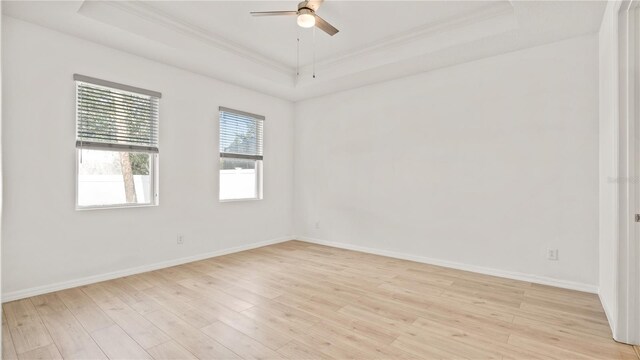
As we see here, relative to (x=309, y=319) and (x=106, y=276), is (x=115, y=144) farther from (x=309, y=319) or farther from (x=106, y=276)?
(x=309, y=319)

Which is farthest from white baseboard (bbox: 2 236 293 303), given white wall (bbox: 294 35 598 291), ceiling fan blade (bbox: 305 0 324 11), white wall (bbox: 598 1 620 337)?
white wall (bbox: 598 1 620 337)

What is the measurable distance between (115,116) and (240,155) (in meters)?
1.83

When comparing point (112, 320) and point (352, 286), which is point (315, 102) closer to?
point (352, 286)

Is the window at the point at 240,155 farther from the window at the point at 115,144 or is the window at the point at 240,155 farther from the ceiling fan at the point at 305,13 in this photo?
the ceiling fan at the point at 305,13

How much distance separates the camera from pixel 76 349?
2326mm

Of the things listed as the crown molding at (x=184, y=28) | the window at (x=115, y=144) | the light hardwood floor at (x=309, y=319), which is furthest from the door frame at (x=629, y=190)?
the window at (x=115, y=144)

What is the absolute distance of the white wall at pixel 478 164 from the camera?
11.5 ft

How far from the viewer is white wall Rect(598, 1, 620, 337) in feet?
8.29

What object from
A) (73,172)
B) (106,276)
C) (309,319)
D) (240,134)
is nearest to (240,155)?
(240,134)

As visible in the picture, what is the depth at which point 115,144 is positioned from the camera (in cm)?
382

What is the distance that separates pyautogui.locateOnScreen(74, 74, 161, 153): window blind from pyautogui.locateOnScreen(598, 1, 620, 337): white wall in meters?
4.58

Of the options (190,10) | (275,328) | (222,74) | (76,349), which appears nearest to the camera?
(76,349)

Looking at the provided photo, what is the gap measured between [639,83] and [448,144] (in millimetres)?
2030

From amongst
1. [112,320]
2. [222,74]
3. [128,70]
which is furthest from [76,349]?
[222,74]
